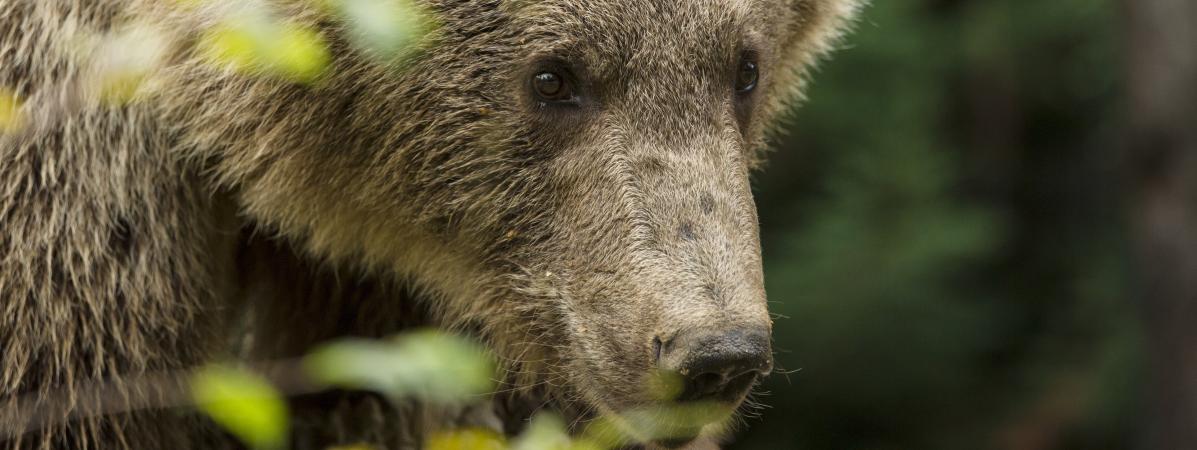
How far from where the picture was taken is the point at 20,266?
11.6 ft

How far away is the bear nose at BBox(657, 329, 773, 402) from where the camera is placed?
3039 millimetres

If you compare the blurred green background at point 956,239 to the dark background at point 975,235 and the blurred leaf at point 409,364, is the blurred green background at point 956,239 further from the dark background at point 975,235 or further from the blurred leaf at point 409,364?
the blurred leaf at point 409,364

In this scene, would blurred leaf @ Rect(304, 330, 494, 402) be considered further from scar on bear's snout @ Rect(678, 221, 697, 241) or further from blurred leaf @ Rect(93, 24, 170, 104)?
scar on bear's snout @ Rect(678, 221, 697, 241)

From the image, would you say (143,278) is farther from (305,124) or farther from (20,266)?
(305,124)

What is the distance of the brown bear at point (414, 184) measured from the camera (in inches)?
134

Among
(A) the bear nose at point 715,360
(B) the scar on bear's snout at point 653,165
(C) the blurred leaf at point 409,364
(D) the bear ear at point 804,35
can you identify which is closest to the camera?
(C) the blurred leaf at point 409,364

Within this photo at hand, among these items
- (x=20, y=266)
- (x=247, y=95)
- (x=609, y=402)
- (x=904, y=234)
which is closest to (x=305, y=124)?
(x=247, y=95)

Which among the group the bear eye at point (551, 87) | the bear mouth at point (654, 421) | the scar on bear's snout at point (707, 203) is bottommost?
the bear mouth at point (654, 421)

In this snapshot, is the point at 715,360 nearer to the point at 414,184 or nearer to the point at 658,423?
the point at 658,423

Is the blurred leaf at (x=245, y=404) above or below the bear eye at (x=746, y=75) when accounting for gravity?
above

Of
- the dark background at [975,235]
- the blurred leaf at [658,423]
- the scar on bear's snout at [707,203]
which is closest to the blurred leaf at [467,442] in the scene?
the blurred leaf at [658,423]

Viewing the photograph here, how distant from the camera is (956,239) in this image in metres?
7.77

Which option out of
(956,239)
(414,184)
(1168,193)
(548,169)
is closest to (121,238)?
(414,184)

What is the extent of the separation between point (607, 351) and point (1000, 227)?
5.92 metres
